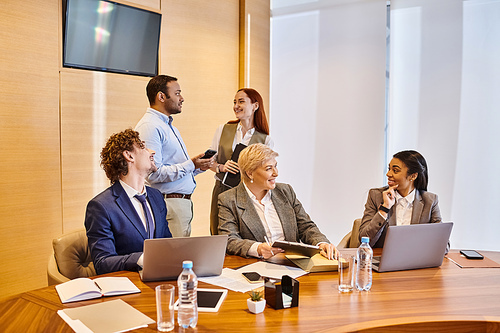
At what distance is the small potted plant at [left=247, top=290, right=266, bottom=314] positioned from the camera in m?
1.77

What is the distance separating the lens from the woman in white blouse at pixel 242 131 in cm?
400

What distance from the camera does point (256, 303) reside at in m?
1.77

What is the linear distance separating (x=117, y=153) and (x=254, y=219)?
847 mm

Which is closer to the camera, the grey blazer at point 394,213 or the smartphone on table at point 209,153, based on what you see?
the grey blazer at point 394,213

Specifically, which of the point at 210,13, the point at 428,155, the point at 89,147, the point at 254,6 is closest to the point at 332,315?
the point at 89,147

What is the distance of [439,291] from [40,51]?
328cm

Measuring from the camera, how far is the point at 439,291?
2100 millimetres

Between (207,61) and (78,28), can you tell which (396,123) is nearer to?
(207,61)

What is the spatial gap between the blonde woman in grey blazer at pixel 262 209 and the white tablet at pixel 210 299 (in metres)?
0.71

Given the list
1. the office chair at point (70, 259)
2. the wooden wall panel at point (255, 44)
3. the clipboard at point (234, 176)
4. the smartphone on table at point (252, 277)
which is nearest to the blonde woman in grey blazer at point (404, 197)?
the smartphone on table at point (252, 277)

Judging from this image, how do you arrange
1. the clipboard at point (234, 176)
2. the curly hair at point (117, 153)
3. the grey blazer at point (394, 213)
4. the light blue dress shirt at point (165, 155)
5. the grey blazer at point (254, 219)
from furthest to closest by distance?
the clipboard at point (234, 176) < the light blue dress shirt at point (165, 155) < the grey blazer at point (394, 213) < the grey blazer at point (254, 219) < the curly hair at point (117, 153)

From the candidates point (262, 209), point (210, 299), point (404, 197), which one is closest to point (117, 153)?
point (262, 209)

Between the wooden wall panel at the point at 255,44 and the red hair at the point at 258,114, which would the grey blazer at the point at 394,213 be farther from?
the wooden wall panel at the point at 255,44

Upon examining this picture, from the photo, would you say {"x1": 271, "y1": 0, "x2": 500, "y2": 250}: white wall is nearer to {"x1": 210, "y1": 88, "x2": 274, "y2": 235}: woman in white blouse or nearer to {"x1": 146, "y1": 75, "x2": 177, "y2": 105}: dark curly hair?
{"x1": 210, "y1": 88, "x2": 274, "y2": 235}: woman in white blouse
